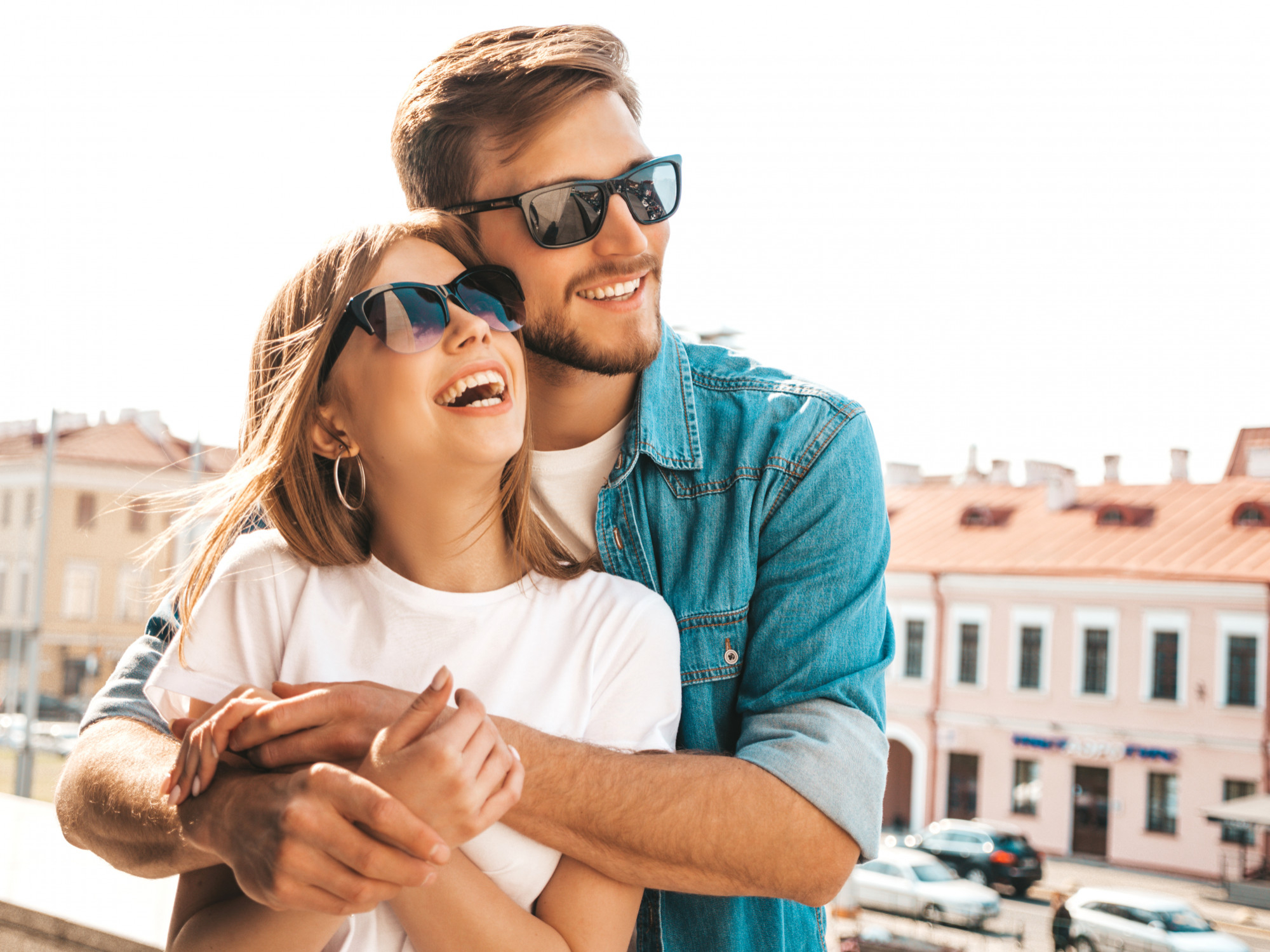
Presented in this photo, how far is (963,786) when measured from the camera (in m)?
29.3

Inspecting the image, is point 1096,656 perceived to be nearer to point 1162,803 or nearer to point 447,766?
point 1162,803

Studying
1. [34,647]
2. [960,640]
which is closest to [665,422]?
[960,640]

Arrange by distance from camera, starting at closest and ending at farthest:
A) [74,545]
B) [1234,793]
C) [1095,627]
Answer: [1234,793]
[1095,627]
[74,545]

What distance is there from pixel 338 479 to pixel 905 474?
3320cm

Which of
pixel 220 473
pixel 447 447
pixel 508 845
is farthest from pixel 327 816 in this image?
pixel 220 473

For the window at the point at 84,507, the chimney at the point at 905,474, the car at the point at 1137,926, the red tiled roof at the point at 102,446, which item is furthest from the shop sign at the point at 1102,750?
the window at the point at 84,507

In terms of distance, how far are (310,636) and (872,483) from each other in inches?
28.2

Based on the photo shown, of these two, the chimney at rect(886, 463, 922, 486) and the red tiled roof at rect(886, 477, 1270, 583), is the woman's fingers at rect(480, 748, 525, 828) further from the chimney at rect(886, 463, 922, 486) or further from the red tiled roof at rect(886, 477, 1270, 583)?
the chimney at rect(886, 463, 922, 486)

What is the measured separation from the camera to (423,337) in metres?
1.29

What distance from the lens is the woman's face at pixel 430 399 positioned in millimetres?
1277

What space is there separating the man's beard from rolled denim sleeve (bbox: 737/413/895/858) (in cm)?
32

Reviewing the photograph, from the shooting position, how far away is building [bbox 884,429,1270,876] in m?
25.5

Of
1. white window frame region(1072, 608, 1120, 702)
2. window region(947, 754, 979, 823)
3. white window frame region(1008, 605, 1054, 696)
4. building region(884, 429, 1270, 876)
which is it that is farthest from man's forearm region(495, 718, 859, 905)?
window region(947, 754, 979, 823)

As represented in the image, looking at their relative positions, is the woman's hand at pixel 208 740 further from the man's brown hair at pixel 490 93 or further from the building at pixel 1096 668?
the building at pixel 1096 668
